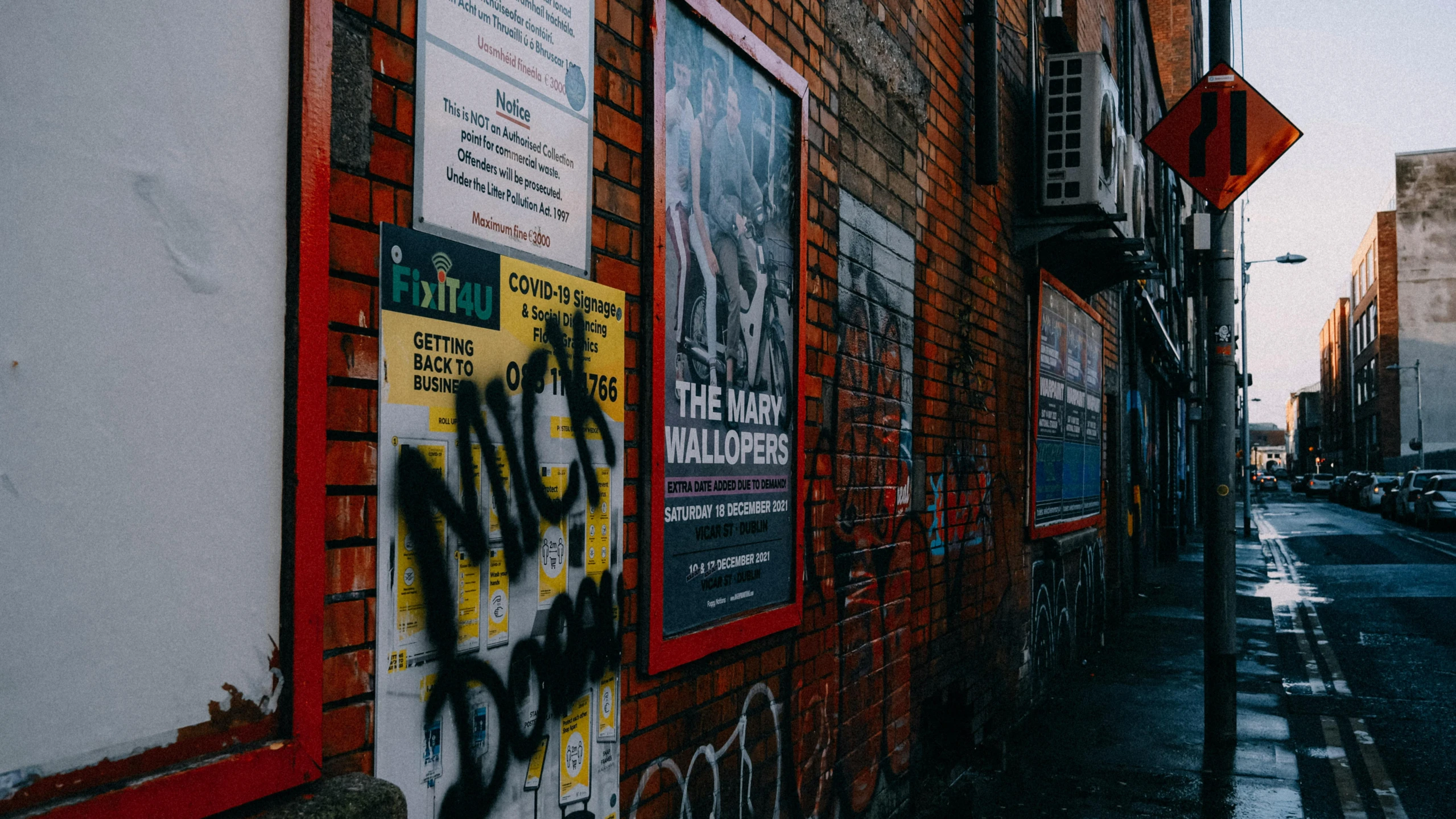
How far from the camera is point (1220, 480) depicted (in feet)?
23.4

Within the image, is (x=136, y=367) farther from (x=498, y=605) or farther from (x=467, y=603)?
(x=498, y=605)

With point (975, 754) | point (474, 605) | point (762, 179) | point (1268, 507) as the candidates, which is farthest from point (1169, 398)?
point (1268, 507)

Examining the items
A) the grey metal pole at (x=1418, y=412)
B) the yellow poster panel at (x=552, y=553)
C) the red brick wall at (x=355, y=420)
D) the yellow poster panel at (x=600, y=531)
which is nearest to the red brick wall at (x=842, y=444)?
the red brick wall at (x=355, y=420)

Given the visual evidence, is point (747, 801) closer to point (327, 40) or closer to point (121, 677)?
point (121, 677)

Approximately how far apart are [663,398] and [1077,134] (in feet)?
17.1

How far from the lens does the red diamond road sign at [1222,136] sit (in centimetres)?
689

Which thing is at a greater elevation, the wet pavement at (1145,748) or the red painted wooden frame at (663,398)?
the red painted wooden frame at (663,398)

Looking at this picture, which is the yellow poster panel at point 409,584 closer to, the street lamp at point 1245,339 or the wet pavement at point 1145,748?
the wet pavement at point 1145,748

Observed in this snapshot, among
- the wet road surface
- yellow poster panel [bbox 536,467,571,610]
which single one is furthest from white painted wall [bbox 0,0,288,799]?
the wet road surface

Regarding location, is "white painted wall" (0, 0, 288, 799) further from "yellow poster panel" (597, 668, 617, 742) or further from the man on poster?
the man on poster

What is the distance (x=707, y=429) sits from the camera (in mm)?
3266

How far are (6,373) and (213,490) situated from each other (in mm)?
355

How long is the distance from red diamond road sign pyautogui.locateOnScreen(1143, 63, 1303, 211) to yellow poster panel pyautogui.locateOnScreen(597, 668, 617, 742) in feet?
19.0

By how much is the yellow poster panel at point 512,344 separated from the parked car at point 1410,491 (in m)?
35.3
